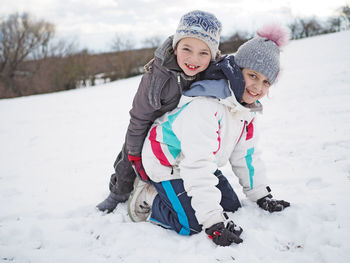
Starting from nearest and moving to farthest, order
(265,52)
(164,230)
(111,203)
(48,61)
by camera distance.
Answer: (265,52)
(164,230)
(111,203)
(48,61)

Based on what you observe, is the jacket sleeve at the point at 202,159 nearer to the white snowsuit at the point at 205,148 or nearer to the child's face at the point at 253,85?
the white snowsuit at the point at 205,148

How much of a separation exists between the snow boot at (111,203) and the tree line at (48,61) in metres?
17.3

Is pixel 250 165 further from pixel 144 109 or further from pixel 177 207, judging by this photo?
pixel 144 109

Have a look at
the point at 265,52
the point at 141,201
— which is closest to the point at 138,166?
the point at 141,201

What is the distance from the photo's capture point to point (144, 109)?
1919mm

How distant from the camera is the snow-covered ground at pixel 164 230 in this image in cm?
156

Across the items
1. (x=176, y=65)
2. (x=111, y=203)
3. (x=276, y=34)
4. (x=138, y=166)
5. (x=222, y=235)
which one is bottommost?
(x=111, y=203)

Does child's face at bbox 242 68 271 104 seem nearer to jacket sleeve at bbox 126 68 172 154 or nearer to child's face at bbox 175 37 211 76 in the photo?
child's face at bbox 175 37 211 76

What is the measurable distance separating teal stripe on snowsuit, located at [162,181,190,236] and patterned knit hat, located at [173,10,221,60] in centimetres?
102

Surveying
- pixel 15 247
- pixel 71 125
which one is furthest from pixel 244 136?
pixel 71 125

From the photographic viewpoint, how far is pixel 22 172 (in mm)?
3414

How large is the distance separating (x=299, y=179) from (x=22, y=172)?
3.35 m

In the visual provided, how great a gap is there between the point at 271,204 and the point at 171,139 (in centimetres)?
89

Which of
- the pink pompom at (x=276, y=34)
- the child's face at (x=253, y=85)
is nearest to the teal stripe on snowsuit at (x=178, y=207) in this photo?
the child's face at (x=253, y=85)
